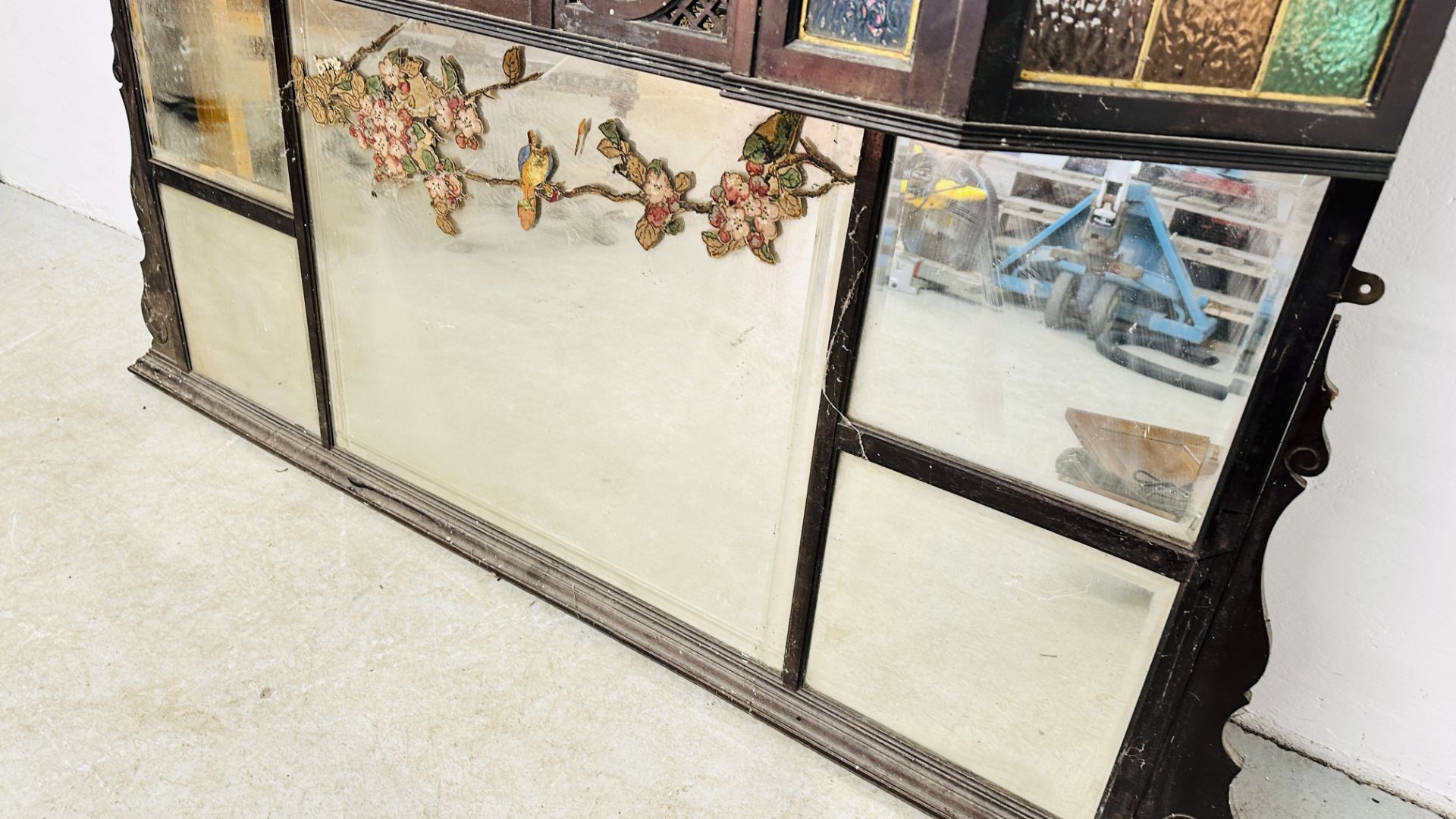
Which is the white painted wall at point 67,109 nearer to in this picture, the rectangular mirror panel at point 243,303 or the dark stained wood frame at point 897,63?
the rectangular mirror panel at point 243,303

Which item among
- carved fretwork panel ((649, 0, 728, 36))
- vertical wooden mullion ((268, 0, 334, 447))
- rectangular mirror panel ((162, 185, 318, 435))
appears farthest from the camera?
rectangular mirror panel ((162, 185, 318, 435))

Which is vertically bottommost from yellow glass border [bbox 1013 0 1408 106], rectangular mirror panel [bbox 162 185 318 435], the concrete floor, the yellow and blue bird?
the concrete floor

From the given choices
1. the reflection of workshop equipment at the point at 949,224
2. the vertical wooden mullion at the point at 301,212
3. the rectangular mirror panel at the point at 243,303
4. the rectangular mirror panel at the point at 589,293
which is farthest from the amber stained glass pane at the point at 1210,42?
the rectangular mirror panel at the point at 243,303

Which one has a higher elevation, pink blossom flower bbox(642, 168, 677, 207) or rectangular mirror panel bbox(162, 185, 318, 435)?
pink blossom flower bbox(642, 168, 677, 207)

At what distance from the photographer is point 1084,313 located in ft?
4.57

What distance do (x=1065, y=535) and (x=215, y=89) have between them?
209cm

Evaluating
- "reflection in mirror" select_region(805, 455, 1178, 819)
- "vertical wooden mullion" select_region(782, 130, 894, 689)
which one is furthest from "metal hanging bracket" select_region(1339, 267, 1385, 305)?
"vertical wooden mullion" select_region(782, 130, 894, 689)

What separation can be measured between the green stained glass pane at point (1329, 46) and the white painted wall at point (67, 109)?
3754 millimetres

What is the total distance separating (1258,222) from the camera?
1241mm

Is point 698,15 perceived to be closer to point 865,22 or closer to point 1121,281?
point 865,22

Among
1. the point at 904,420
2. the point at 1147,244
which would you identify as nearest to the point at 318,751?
the point at 904,420

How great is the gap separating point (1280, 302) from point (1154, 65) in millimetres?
488

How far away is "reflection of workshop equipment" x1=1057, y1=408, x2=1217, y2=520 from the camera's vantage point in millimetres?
1394

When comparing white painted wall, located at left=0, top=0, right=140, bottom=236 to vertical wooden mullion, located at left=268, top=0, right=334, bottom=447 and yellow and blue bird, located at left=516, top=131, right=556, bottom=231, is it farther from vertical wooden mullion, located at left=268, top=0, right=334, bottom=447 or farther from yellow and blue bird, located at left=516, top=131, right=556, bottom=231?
yellow and blue bird, located at left=516, top=131, right=556, bottom=231
